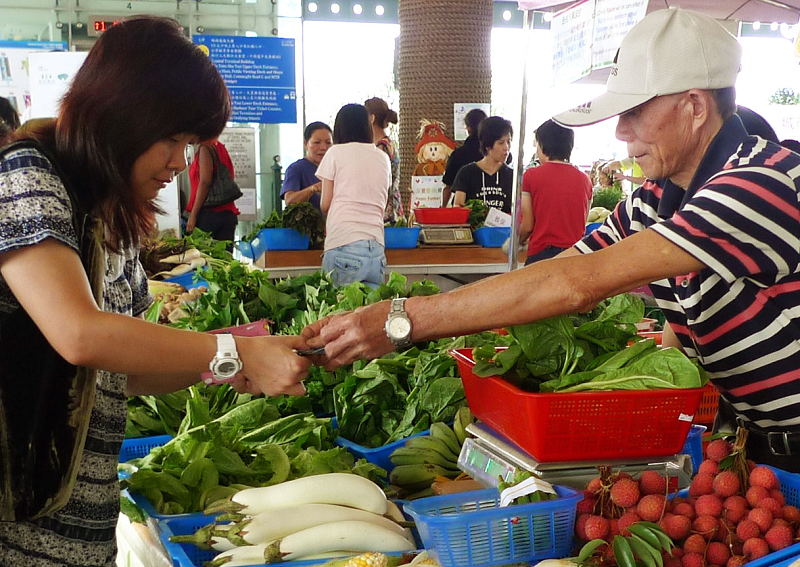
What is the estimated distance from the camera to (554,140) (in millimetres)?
5191

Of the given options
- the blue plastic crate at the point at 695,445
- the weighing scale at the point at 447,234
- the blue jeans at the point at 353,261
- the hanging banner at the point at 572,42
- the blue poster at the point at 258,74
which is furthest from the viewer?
the blue poster at the point at 258,74

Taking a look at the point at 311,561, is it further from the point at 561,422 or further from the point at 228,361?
the point at 561,422

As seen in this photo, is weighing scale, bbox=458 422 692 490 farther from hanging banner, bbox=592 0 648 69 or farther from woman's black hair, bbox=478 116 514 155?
woman's black hair, bbox=478 116 514 155

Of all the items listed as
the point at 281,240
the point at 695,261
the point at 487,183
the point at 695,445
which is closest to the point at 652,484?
the point at 695,261

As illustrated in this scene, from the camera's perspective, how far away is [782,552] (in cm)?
126

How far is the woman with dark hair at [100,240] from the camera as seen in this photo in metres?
1.28

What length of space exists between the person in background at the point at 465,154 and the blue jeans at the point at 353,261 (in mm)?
2094

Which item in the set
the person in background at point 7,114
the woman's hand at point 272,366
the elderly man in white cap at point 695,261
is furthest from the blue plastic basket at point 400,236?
the woman's hand at point 272,366

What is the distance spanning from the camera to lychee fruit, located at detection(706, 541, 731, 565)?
4.36ft

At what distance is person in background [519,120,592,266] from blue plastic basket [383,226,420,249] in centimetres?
100

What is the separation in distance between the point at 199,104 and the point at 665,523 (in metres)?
1.14

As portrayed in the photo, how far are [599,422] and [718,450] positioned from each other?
0.23 metres

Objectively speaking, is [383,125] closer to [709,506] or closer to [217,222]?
[217,222]

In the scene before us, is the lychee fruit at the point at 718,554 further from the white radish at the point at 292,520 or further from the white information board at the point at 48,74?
the white information board at the point at 48,74
